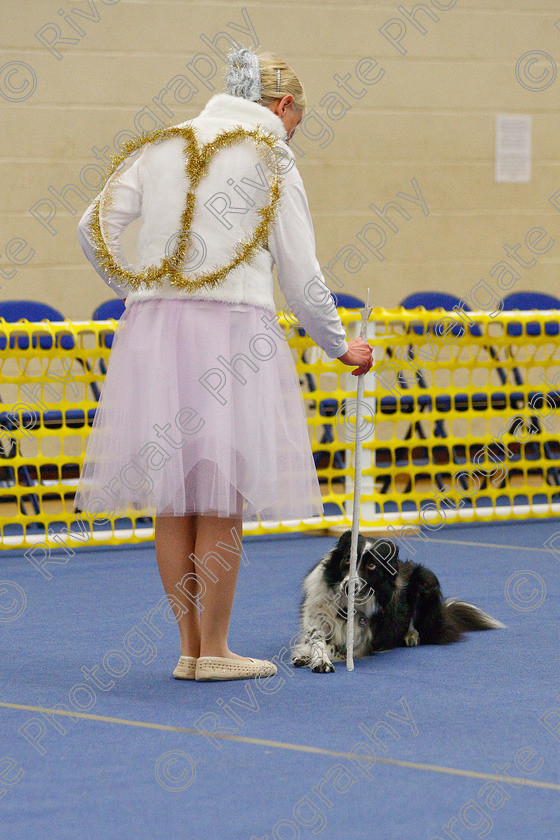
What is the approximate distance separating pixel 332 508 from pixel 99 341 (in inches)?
54.7

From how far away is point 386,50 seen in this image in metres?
7.30

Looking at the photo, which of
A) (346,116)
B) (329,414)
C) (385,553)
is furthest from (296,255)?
(346,116)

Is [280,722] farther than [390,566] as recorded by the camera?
No

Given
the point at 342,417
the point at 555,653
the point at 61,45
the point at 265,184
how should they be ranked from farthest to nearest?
the point at 61,45 → the point at 342,417 → the point at 555,653 → the point at 265,184

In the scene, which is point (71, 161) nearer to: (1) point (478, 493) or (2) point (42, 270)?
(2) point (42, 270)

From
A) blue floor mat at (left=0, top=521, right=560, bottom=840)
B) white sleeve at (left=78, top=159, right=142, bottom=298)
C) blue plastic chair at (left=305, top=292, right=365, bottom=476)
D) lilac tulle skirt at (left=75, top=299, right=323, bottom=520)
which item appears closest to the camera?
blue floor mat at (left=0, top=521, right=560, bottom=840)

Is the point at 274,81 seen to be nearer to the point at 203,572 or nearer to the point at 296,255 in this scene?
the point at 296,255

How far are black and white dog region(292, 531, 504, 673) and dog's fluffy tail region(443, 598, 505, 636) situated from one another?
0.10 metres

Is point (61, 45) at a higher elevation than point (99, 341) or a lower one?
higher

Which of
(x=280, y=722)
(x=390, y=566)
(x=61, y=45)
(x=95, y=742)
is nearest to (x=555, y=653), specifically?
(x=390, y=566)

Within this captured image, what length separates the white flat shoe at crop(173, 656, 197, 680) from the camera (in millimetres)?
2805

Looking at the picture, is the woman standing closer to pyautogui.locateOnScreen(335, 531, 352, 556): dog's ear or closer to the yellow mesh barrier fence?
pyautogui.locateOnScreen(335, 531, 352, 556): dog's ear

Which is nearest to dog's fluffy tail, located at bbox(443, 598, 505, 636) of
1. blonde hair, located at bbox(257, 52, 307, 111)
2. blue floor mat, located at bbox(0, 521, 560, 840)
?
blue floor mat, located at bbox(0, 521, 560, 840)

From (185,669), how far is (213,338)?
83cm
